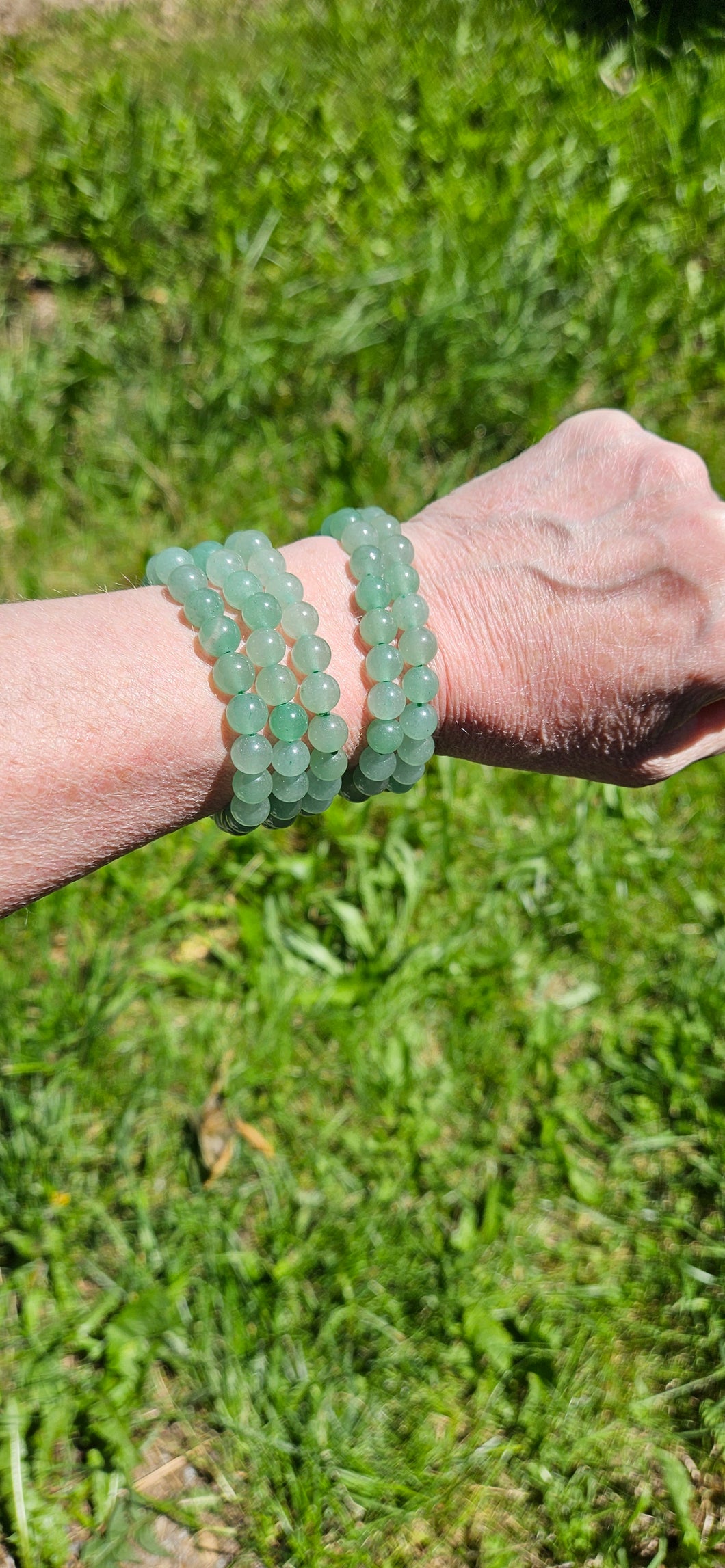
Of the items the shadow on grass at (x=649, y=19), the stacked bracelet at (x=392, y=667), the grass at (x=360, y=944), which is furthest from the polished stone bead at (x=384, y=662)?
the shadow on grass at (x=649, y=19)

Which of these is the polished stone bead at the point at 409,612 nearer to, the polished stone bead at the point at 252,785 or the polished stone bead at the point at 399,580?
the polished stone bead at the point at 399,580

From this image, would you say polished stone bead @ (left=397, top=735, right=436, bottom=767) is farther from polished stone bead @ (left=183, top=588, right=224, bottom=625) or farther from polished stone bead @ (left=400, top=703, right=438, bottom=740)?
polished stone bead @ (left=183, top=588, right=224, bottom=625)

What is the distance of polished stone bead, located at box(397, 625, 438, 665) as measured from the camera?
1.95 m

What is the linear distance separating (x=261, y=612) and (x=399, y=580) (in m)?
0.31

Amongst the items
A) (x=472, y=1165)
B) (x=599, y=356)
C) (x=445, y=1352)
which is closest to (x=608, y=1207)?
(x=472, y=1165)

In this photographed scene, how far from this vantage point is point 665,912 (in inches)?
130

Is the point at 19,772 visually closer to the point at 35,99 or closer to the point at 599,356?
the point at 599,356

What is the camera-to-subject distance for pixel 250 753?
70.1 inches

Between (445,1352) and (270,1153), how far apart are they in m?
0.66

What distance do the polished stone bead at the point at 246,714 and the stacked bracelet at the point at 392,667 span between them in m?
0.23

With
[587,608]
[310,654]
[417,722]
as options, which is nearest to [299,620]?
[310,654]

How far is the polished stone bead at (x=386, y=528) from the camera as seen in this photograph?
207cm

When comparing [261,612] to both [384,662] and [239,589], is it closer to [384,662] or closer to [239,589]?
[239,589]

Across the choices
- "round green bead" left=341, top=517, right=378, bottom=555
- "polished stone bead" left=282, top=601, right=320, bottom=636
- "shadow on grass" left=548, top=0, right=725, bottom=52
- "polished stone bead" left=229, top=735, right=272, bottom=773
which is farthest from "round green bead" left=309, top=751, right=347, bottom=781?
"shadow on grass" left=548, top=0, right=725, bottom=52
